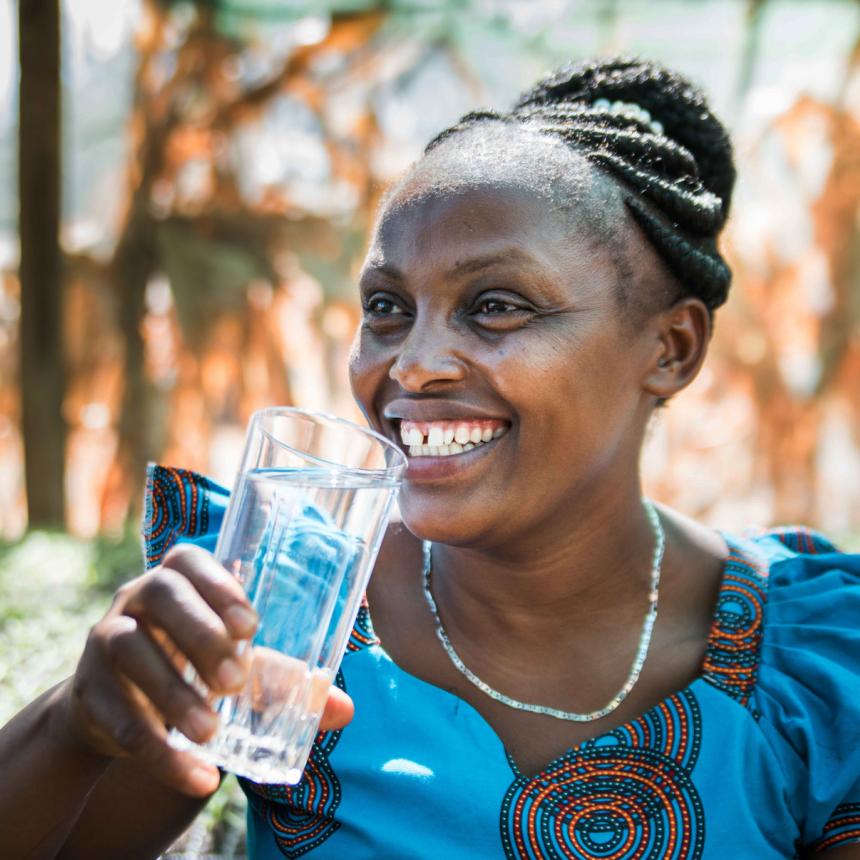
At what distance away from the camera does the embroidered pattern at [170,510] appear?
86.9 inches

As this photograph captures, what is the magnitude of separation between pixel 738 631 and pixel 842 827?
42 centimetres

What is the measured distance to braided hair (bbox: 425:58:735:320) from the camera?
7.32ft

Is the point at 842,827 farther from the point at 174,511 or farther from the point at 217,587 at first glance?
the point at 174,511

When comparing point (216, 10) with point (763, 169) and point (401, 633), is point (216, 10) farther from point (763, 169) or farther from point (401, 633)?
point (401, 633)

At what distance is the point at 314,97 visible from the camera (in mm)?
6414

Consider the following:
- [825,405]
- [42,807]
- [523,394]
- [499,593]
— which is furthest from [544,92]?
[825,405]

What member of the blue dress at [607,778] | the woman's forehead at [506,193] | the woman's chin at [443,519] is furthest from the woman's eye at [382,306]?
the blue dress at [607,778]

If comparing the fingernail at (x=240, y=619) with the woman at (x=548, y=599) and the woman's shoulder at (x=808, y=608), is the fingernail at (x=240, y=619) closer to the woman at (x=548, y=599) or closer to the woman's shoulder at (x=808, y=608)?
the woman at (x=548, y=599)

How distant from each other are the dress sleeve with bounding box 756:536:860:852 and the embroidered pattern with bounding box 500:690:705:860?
180 millimetres

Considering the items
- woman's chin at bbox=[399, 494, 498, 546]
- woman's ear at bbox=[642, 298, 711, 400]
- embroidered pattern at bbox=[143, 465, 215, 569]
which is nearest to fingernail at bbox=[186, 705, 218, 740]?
woman's chin at bbox=[399, 494, 498, 546]

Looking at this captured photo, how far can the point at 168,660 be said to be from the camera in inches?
52.2

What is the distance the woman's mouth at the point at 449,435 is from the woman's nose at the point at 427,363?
7 centimetres

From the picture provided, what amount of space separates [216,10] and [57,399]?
2.33 meters

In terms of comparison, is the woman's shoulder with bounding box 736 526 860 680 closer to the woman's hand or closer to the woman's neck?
the woman's neck
